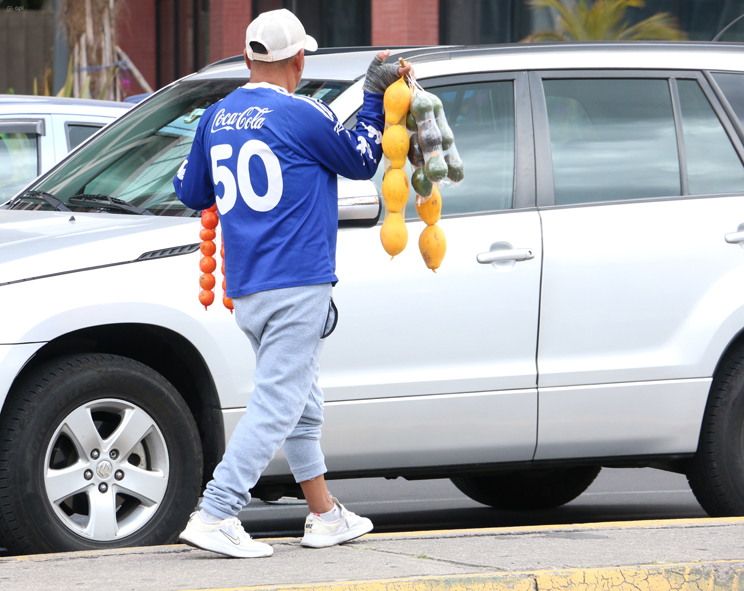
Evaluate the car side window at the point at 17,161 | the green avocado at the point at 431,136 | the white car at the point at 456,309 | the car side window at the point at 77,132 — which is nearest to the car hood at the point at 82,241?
the white car at the point at 456,309

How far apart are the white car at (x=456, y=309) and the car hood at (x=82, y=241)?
0.03ft

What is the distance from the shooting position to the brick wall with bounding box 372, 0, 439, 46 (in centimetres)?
1623

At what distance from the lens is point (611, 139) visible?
16.2 feet

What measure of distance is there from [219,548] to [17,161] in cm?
429

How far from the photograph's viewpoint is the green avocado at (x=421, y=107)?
12.1 ft

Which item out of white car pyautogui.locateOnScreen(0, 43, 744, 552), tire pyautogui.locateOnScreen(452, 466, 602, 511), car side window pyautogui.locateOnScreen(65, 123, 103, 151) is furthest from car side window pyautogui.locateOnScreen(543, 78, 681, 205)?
car side window pyautogui.locateOnScreen(65, 123, 103, 151)

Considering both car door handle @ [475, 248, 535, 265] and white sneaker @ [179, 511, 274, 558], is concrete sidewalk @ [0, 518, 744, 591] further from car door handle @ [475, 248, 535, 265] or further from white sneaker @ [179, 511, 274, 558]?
car door handle @ [475, 248, 535, 265]

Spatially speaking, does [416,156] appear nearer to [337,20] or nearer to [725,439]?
[725,439]

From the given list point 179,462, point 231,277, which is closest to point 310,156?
point 231,277

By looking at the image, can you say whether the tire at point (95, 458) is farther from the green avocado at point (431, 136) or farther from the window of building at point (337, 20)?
the window of building at point (337, 20)

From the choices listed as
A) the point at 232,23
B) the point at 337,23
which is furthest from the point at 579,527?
the point at 232,23

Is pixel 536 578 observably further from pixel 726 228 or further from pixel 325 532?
pixel 726 228

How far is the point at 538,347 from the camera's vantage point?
4.64 m

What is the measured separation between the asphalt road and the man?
2056 millimetres
